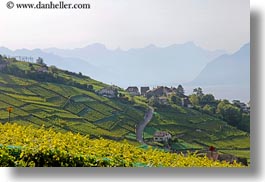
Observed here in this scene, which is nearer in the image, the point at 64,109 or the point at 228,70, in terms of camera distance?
the point at 228,70

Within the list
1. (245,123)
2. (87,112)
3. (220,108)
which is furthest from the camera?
(87,112)

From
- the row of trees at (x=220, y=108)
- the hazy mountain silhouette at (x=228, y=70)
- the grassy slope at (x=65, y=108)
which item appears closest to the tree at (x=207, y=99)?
the row of trees at (x=220, y=108)

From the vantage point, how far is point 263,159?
6.91 metres

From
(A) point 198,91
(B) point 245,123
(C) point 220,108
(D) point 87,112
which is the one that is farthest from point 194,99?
(D) point 87,112

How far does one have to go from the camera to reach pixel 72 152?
7.09 metres

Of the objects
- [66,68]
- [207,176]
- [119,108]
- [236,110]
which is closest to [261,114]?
[236,110]

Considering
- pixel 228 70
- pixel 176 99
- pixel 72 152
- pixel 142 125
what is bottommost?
pixel 72 152

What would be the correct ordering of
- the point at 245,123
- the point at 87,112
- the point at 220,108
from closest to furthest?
the point at 245,123
the point at 220,108
the point at 87,112

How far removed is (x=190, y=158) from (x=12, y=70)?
1785mm

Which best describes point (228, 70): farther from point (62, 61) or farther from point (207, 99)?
point (62, 61)

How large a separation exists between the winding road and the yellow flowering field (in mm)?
95

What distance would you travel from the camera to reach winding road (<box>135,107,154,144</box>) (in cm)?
712

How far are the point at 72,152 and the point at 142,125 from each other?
0.67 meters

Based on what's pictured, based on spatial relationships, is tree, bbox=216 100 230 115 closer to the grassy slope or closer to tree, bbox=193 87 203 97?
tree, bbox=193 87 203 97
